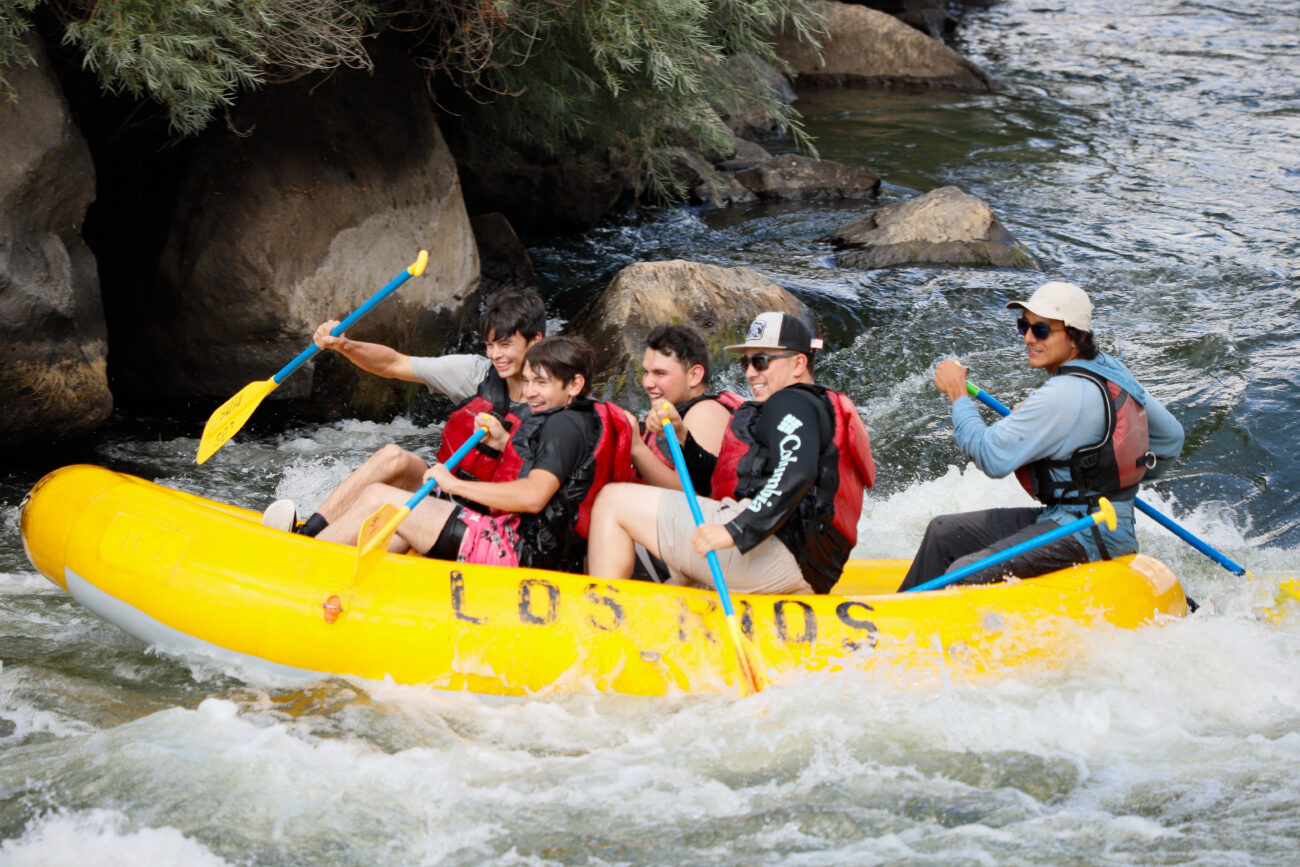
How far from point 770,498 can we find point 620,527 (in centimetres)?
57

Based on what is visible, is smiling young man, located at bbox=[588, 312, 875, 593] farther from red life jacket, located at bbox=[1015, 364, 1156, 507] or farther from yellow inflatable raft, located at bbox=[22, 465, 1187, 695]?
red life jacket, located at bbox=[1015, 364, 1156, 507]

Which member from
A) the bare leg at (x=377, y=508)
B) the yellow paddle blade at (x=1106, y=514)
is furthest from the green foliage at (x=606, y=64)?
the yellow paddle blade at (x=1106, y=514)

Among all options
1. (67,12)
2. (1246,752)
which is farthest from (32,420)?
(1246,752)

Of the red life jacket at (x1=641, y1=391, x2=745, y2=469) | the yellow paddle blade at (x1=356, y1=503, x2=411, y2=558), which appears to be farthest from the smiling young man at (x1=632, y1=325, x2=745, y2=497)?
the yellow paddle blade at (x1=356, y1=503, x2=411, y2=558)

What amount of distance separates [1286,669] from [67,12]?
16.8 feet

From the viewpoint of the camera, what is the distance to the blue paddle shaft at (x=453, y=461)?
12.0 feet

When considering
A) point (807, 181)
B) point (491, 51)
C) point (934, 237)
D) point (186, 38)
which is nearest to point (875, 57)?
point (807, 181)

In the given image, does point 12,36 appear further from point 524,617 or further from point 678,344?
point 524,617

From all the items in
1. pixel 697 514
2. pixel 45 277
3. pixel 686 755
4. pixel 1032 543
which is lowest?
pixel 686 755

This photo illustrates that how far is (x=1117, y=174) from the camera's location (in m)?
10.8

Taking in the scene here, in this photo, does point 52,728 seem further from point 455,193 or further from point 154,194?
point 455,193

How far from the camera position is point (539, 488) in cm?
355

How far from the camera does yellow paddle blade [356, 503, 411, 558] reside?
11.5 feet

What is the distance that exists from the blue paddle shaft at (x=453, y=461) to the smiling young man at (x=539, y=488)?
1.3 inches
